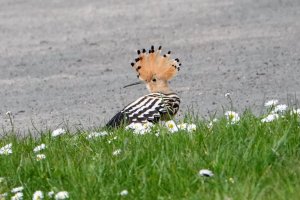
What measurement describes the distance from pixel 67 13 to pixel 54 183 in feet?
26.3

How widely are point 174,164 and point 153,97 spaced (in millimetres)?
1977

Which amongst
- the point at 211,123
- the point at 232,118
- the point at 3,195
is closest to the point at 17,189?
the point at 3,195

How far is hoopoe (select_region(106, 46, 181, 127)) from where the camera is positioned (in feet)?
23.8

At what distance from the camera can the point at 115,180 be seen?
5539 mm

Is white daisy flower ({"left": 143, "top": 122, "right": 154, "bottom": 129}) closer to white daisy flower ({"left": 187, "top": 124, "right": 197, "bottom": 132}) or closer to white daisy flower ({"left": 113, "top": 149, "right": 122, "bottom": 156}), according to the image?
white daisy flower ({"left": 187, "top": 124, "right": 197, "bottom": 132})

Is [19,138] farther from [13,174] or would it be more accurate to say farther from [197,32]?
[197,32]

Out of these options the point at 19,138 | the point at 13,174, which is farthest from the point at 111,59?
the point at 13,174

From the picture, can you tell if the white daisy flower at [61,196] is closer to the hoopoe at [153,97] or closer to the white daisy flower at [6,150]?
the white daisy flower at [6,150]

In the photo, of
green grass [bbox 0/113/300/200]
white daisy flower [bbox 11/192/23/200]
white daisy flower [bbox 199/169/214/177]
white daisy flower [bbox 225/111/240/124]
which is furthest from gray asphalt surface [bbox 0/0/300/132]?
white daisy flower [bbox 199/169/214/177]

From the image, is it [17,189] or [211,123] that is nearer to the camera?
[17,189]

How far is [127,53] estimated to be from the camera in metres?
11.2

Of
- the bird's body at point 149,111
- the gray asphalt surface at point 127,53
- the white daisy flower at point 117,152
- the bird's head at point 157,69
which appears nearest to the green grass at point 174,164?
the white daisy flower at point 117,152

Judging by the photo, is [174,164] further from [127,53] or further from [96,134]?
[127,53]

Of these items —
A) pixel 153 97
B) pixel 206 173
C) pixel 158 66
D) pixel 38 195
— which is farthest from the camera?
pixel 158 66
